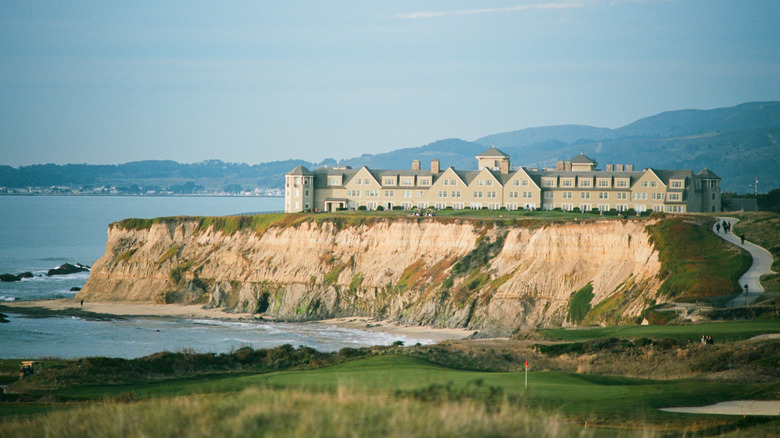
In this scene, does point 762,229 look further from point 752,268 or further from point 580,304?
point 580,304

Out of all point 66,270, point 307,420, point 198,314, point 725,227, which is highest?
point 725,227

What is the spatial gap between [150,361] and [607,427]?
25.1 m

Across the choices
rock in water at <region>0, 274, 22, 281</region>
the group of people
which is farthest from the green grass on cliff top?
rock in water at <region>0, 274, 22, 281</region>

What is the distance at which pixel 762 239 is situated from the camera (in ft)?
211

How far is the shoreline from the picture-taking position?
6747 centimetres

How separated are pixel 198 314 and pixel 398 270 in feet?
69.8

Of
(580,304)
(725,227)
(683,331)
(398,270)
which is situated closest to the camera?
(683,331)

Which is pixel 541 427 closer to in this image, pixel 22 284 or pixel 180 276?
pixel 180 276

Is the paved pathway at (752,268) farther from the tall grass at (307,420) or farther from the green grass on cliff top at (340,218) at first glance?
the tall grass at (307,420)

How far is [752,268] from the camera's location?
54.4m

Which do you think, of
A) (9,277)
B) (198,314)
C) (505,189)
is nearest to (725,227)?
(505,189)

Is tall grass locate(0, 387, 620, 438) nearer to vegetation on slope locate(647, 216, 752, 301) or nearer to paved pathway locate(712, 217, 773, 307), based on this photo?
paved pathway locate(712, 217, 773, 307)

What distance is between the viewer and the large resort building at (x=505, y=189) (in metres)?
91.8

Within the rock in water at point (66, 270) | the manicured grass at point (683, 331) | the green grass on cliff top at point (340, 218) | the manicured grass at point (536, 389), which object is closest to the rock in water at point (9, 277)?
the rock in water at point (66, 270)
